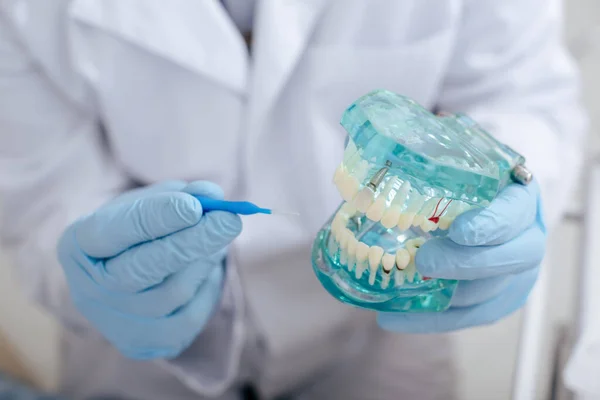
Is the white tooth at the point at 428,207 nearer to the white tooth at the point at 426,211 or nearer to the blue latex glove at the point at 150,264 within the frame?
the white tooth at the point at 426,211

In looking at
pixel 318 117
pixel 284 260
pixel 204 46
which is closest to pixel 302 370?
pixel 284 260

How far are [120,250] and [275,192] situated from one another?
28cm

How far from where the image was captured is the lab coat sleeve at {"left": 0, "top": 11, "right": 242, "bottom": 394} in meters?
0.92

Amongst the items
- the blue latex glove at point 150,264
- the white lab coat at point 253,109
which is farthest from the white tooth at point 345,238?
the white lab coat at point 253,109

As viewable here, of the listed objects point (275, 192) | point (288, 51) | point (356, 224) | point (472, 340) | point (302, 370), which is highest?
point (288, 51)

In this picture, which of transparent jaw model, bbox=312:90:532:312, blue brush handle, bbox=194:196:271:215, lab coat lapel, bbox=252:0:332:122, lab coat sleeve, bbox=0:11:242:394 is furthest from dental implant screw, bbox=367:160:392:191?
lab coat sleeve, bbox=0:11:242:394

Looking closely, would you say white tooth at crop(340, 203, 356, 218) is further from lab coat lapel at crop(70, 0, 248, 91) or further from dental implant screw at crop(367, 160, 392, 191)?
lab coat lapel at crop(70, 0, 248, 91)

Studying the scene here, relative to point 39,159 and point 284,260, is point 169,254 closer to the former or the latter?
point 284,260

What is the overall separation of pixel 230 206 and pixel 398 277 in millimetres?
191

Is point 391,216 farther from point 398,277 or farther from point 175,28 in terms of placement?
point 175,28

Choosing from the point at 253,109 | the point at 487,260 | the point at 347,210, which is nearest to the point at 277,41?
the point at 253,109

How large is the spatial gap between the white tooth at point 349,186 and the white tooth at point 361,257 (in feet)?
0.17

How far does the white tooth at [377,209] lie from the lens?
1.86 feet

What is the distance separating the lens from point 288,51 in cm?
80
